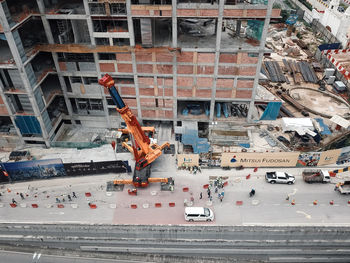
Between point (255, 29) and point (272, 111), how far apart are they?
1478 centimetres

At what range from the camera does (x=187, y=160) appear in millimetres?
46406

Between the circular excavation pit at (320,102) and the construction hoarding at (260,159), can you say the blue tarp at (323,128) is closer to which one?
the circular excavation pit at (320,102)

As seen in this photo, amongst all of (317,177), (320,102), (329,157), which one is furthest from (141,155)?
(320,102)

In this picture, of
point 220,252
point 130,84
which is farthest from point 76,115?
point 220,252

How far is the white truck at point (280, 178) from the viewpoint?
4406cm

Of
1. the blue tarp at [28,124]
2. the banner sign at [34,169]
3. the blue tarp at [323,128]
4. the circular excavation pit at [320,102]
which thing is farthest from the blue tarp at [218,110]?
the blue tarp at [28,124]

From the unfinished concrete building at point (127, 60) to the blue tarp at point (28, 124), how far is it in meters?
0.18

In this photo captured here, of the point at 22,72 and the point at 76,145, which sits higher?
the point at 22,72

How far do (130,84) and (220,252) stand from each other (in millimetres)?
29900

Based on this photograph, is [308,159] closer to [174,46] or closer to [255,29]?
[255,29]

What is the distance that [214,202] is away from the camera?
41.8 meters

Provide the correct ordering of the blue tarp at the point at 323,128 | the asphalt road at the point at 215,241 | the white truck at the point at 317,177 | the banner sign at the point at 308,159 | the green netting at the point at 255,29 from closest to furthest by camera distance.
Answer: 1. the asphalt road at the point at 215,241
2. the white truck at the point at 317,177
3. the green netting at the point at 255,29
4. the banner sign at the point at 308,159
5. the blue tarp at the point at 323,128

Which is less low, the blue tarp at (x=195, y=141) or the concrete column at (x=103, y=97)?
the concrete column at (x=103, y=97)

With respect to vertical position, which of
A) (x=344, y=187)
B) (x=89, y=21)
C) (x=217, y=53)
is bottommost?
(x=344, y=187)
